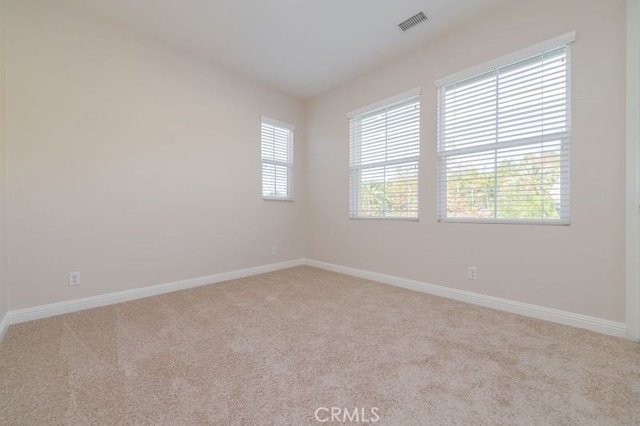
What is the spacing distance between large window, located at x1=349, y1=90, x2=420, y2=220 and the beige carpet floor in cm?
136

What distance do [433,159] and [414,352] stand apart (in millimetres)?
1998

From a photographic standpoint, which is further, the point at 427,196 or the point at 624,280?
the point at 427,196

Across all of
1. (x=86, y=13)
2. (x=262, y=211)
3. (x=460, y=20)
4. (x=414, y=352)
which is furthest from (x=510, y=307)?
(x=86, y=13)

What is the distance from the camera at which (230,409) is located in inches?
47.9

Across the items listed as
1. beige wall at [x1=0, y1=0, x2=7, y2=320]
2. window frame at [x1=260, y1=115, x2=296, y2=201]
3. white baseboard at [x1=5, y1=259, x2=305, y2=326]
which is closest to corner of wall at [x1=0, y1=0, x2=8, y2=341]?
beige wall at [x1=0, y1=0, x2=7, y2=320]

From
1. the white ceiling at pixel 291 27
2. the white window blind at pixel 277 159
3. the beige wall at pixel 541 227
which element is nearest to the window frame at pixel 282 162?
the white window blind at pixel 277 159

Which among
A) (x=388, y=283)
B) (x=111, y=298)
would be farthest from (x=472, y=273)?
(x=111, y=298)

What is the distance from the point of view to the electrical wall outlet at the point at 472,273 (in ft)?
8.42

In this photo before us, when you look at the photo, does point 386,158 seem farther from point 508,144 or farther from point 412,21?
point 412,21

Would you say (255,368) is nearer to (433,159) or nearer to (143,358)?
(143,358)

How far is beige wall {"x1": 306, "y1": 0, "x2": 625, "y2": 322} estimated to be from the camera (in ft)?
6.27

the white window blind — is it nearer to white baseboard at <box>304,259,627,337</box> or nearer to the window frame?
the window frame

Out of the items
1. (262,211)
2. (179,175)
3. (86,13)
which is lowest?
(262,211)

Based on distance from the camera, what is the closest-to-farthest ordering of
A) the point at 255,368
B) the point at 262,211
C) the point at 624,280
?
1. the point at 255,368
2. the point at 624,280
3. the point at 262,211
